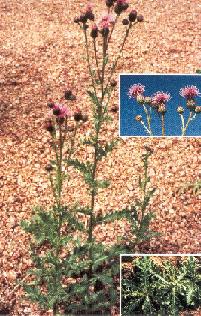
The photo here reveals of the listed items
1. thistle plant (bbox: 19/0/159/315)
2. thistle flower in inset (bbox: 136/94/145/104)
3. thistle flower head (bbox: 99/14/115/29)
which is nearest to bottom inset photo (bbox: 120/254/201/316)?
thistle plant (bbox: 19/0/159/315)

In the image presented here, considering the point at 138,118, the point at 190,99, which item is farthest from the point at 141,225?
the point at 190,99

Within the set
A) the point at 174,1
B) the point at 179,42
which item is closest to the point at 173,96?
the point at 179,42

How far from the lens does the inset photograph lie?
4879 millimetres

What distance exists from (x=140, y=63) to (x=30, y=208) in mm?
2615

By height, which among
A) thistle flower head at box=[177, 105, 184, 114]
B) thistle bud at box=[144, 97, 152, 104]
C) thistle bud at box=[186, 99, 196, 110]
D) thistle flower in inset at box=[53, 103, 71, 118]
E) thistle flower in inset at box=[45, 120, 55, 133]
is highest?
thistle bud at box=[144, 97, 152, 104]

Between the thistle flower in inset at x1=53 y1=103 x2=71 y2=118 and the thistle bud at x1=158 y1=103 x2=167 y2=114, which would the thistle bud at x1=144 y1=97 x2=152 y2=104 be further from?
the thistle flower in inset at x1=53 y1=103 x2=71 y2=118

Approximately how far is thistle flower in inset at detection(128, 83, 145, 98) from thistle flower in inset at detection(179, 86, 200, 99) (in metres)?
0.33

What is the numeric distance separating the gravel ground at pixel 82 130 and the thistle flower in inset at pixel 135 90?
759 mm

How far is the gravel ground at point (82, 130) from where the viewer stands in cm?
471

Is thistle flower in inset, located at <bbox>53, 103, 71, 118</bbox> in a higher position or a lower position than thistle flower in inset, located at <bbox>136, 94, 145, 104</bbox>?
lower

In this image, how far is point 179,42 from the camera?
23.8ft

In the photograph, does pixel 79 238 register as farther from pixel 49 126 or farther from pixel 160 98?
pixel 160 98

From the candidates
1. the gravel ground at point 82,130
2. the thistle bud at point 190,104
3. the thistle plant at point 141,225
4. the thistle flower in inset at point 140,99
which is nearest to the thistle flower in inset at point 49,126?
the thistle plant at point 141,225

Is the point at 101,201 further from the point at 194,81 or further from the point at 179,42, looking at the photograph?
the point at 179,42
